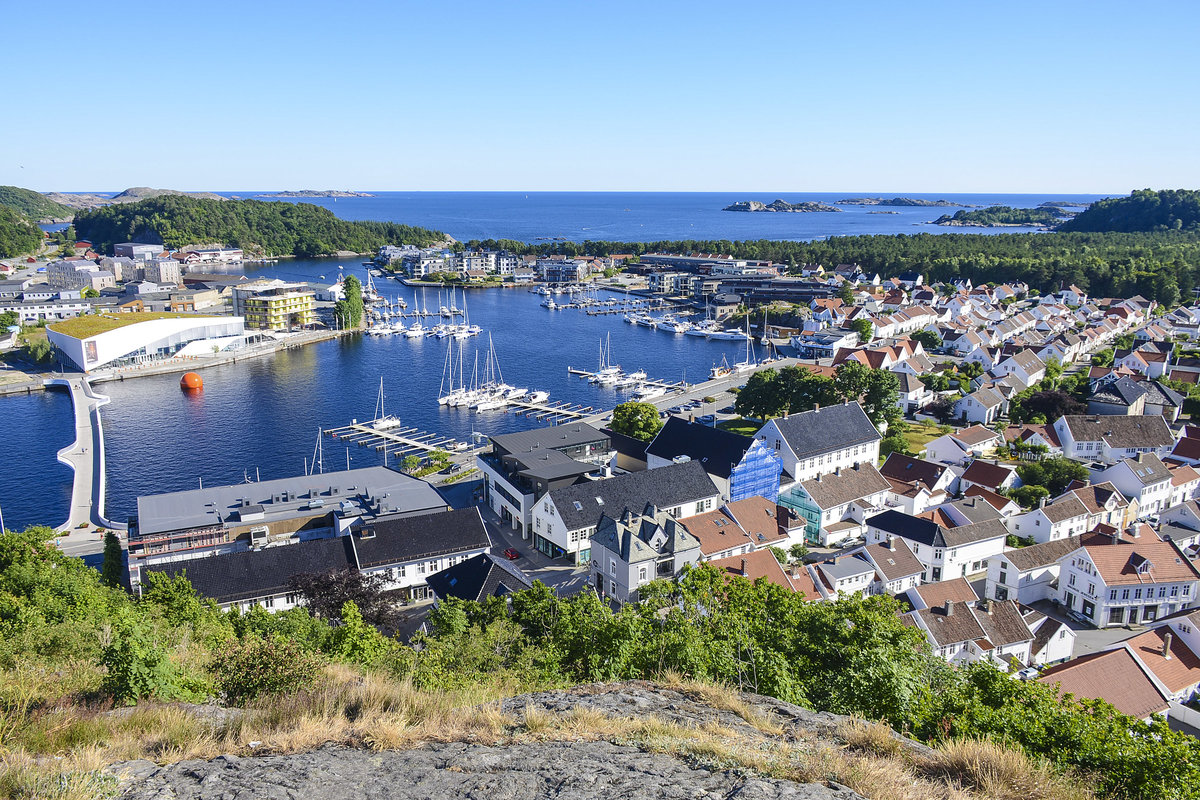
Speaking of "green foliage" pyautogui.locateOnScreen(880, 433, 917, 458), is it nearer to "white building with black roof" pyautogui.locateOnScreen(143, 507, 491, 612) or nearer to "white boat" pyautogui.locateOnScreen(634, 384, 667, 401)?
"white boat" pyautogui.locateOnScreen(634, 384, 667, 401)

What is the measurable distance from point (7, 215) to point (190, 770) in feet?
432

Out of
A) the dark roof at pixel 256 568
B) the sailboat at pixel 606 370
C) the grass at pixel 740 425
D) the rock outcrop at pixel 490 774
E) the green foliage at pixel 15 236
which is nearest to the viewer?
the rock outcrop at pixel 490 774

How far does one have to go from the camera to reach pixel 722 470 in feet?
86.0

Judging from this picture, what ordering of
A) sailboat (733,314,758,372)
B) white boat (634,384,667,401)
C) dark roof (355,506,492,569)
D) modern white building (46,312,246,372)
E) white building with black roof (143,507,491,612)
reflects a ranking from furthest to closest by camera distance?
sailboat (733,314,758,372) < modern white building (46,312,246,372) < white boat (634,384,667,401) < dark roof (355,506,492,569) < white building with black roof (143,507,491,612)

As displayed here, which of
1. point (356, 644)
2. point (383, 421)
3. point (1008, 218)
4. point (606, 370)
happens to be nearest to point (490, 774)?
point (356, 644)

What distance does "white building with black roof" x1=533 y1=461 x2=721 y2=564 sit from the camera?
22.4m

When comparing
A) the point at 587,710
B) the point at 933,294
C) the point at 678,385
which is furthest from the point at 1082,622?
the point at 933,294

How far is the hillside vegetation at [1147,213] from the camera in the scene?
362 feet

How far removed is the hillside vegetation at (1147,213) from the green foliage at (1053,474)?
344ft

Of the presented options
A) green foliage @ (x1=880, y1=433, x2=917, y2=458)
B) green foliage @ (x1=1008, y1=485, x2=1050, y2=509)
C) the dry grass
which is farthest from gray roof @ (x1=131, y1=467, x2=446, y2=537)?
green foliage @ (x1=1008, y1=485, x2=1050, y2=509)

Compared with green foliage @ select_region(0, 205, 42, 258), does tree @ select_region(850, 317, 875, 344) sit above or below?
below

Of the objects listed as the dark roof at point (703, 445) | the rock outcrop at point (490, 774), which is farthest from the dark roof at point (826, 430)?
the rock outcrop at point (490, 774)

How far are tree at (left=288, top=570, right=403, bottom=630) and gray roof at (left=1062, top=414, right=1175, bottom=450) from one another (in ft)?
92.3

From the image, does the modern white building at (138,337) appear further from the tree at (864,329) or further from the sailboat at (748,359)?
the tree at (864,329)
